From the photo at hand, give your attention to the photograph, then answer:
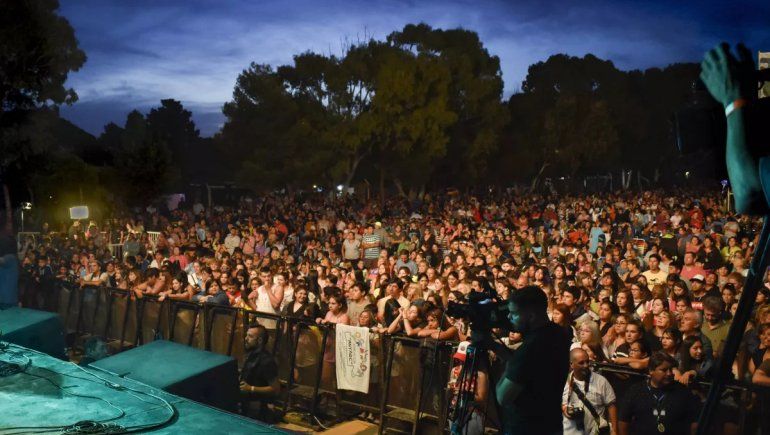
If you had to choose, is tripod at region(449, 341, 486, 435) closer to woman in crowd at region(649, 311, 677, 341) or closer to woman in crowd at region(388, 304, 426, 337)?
woman in crowd at region(649, 311, 677, 341)

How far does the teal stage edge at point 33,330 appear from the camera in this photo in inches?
364

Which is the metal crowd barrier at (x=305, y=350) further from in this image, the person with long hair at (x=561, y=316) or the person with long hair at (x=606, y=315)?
A: the person with long hair at (x=606, y=315)

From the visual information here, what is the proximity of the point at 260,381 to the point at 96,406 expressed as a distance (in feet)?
A: 9.88

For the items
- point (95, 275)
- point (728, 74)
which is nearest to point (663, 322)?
point (728, 74)

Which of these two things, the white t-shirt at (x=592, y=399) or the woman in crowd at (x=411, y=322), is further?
the woman in crowd at (x=411, y=322)

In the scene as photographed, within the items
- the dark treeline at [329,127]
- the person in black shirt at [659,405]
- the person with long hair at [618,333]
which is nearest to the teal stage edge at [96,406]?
the person in black shirt at [659,405]

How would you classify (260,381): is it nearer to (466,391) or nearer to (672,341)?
(672,341)

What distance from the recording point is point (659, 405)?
594cm

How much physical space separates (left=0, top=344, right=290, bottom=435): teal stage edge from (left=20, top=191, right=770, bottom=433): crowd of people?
2181mm

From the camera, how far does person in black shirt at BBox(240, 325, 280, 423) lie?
852cm

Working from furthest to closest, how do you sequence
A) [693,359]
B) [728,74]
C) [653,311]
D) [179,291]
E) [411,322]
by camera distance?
[179,291]
[411,322]
[653,311]
[693,359]
[728,74]

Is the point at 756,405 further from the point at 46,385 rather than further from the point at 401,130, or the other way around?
the point at 401,130

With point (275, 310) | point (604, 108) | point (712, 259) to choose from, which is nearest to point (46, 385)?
point (275, 310)

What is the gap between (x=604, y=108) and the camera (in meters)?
53.2
